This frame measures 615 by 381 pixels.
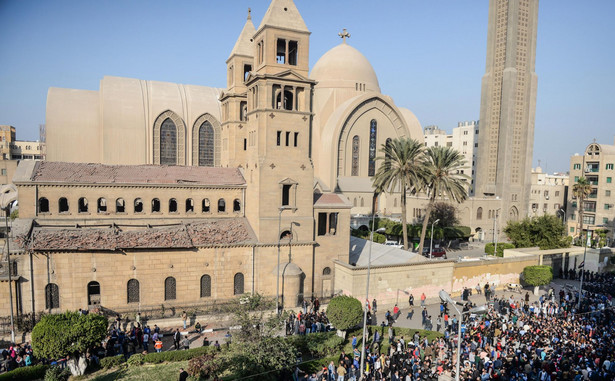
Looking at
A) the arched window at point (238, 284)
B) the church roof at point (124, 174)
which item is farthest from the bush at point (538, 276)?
the church roof at point (124, 174)

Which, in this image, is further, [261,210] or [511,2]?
[511,2]

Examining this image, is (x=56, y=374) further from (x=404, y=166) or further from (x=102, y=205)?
(x=404, y=166)

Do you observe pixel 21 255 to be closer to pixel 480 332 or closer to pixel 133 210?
pixel 133 210

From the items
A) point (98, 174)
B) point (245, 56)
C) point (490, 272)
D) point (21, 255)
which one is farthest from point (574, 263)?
point (21, 255)

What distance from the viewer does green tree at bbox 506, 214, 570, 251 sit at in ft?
143

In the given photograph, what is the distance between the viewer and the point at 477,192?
67062mm

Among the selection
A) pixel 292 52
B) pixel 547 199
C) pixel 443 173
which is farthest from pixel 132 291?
pixel 547 199

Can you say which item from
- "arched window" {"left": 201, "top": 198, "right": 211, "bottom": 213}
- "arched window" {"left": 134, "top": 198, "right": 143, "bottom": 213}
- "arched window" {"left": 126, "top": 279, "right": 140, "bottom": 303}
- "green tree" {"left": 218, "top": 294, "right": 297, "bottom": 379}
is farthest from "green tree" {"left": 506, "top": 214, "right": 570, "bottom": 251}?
"arched window" {"left": 126, "top": 279, "right": 140, "bottom": 303}

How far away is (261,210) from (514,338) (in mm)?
17201

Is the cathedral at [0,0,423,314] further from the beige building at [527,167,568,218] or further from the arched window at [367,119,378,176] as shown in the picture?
the beige building at [527,167,568,218]

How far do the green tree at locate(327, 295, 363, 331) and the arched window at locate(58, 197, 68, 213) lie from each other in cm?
1883

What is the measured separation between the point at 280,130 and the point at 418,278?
1510cm

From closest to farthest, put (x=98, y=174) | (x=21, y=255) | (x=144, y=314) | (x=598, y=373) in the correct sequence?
(x=598, y=373) → (x=21, y=255) → (x=144, y=314) → (x=98, y=174)

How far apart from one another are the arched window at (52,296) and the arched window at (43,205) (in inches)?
217
